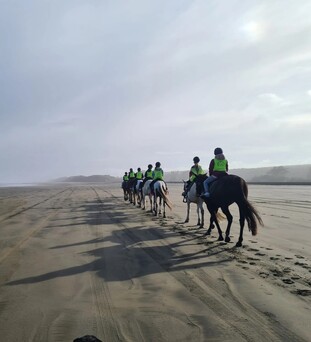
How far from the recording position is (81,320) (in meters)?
4.32

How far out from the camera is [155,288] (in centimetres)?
558

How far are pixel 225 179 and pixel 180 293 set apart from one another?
5.07m

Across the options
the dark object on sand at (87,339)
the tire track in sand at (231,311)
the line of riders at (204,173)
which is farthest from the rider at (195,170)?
the dark object on sand at (87,339)

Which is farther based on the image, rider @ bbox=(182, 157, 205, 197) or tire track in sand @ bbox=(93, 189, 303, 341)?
rider @ bbox=(182, 157, 205, 197)

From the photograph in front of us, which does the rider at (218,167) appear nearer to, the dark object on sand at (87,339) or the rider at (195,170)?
the rider at (195,170)

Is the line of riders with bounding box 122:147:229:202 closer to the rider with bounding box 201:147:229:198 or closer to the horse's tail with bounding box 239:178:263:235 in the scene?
the rider with bounding box 201:147:229:198

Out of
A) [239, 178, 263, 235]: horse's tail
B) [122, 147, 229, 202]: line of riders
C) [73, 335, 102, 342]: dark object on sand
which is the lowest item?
[73, 335, 102, 342]: dark object on sand

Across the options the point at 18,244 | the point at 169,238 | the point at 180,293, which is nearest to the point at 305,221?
the point at 169,238

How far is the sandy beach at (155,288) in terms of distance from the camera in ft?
13.3

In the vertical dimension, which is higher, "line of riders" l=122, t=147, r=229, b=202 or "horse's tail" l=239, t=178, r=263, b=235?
"line of riders" l=122, t=147, r=229, b=202

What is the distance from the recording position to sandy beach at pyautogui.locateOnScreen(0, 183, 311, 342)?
13.3 feet

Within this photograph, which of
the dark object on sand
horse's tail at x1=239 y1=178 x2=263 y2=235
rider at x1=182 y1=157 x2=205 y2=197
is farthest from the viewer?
rider at x1=182 y1=157 x2=205 y2=197

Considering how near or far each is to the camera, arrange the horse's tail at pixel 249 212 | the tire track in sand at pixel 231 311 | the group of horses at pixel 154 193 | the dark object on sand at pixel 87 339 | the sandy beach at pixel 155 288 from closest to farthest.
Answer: the dark object on sand at pixel 87 339
the tire track in sand at pixel 231 311
the sandy beach at pixel 155 288
the horse's tail at pixel 249 212
the group of horses at pixel 154 193

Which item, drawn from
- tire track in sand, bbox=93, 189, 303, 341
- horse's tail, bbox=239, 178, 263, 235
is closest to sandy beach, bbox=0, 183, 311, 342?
tire track in sand, bbox=93, 189, 303, 341
